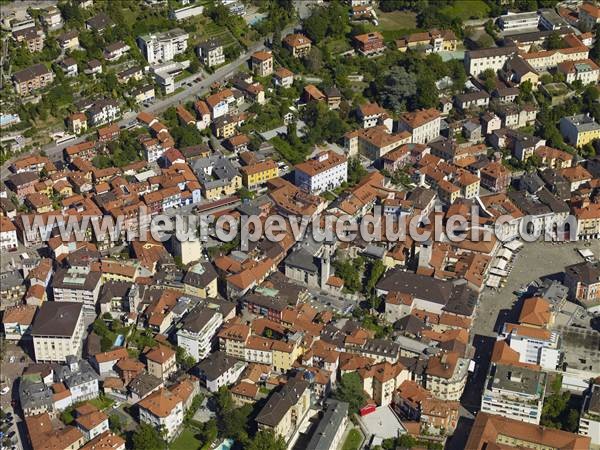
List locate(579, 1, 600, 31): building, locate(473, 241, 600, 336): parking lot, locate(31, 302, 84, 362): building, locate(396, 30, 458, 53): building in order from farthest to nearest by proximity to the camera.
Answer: locate(579, 1, 600, 31): building
locate(396, 30, 458, 53): building
locate(473, 241, 600, 336): parking lot
locate(31, 302, 84, 362): building

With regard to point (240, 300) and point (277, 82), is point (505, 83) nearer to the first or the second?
point (277, 82)

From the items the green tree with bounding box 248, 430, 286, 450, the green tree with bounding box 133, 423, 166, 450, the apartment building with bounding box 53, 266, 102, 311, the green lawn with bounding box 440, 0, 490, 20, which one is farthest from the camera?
the green lawn with bounding box 440, 0, 490, 20

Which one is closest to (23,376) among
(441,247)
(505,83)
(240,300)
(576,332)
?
(240,300)

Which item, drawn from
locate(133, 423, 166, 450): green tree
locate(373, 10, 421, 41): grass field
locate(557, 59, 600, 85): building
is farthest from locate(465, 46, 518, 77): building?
locate(133, 423, 166, 450): green tree

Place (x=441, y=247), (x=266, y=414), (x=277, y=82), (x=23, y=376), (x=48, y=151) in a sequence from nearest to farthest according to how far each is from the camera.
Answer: (x=266, y=414) < (x=23, y=376) < (x=441, y=247) < (x=48, y=151) < (x=277, y=82)

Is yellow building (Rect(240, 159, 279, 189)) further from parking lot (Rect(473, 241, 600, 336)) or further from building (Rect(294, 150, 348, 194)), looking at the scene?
parking lot (Rect(473, 241, 600, 336))

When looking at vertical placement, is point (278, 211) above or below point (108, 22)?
below

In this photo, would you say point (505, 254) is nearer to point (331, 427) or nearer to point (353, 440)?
point (353, 440)
